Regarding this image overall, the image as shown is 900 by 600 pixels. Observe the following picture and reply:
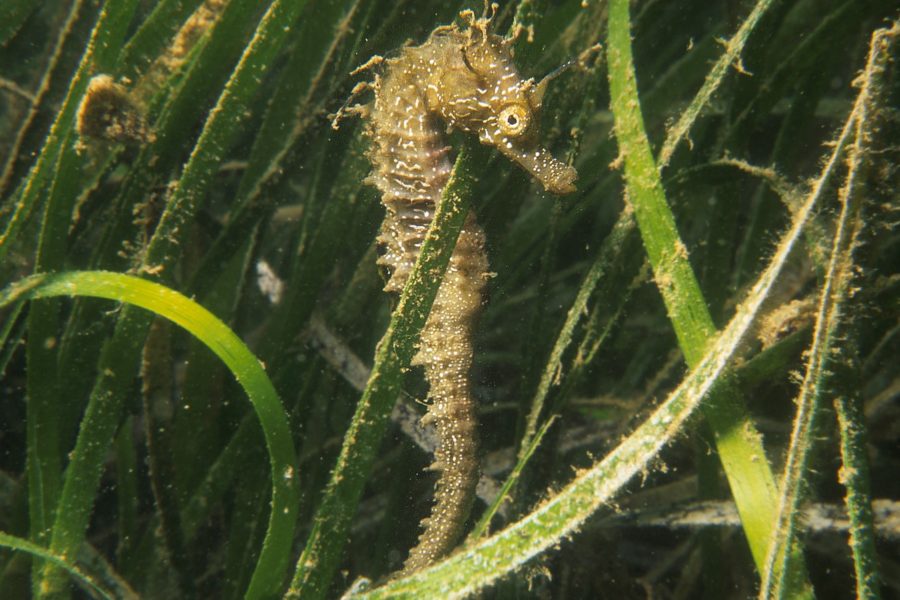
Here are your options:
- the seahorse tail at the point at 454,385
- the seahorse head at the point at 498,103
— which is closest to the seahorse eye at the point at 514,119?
the seahorse head at the point at 498,103

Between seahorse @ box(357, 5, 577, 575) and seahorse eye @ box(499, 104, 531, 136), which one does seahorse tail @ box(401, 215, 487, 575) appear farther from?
seahorse eye @ box(499, 104, 531, 136)

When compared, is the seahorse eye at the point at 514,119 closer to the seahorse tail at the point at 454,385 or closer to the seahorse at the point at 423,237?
the seahorse at the point at 423,237

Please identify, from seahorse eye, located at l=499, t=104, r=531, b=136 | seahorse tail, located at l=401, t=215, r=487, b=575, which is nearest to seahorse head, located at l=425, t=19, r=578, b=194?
seahorse eye, located at l=499, t=104, r=531, b=136

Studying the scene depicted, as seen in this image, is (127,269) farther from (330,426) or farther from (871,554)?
(871,554)

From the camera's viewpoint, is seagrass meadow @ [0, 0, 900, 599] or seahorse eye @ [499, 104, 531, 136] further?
seahorse eye @ [499, 104, 531, 136]

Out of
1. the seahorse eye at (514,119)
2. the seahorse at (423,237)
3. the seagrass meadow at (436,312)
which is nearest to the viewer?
the seagrass meadow at (436,312)

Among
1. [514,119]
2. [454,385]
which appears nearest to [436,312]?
[454,385]

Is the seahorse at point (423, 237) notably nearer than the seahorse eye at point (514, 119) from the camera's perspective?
No
